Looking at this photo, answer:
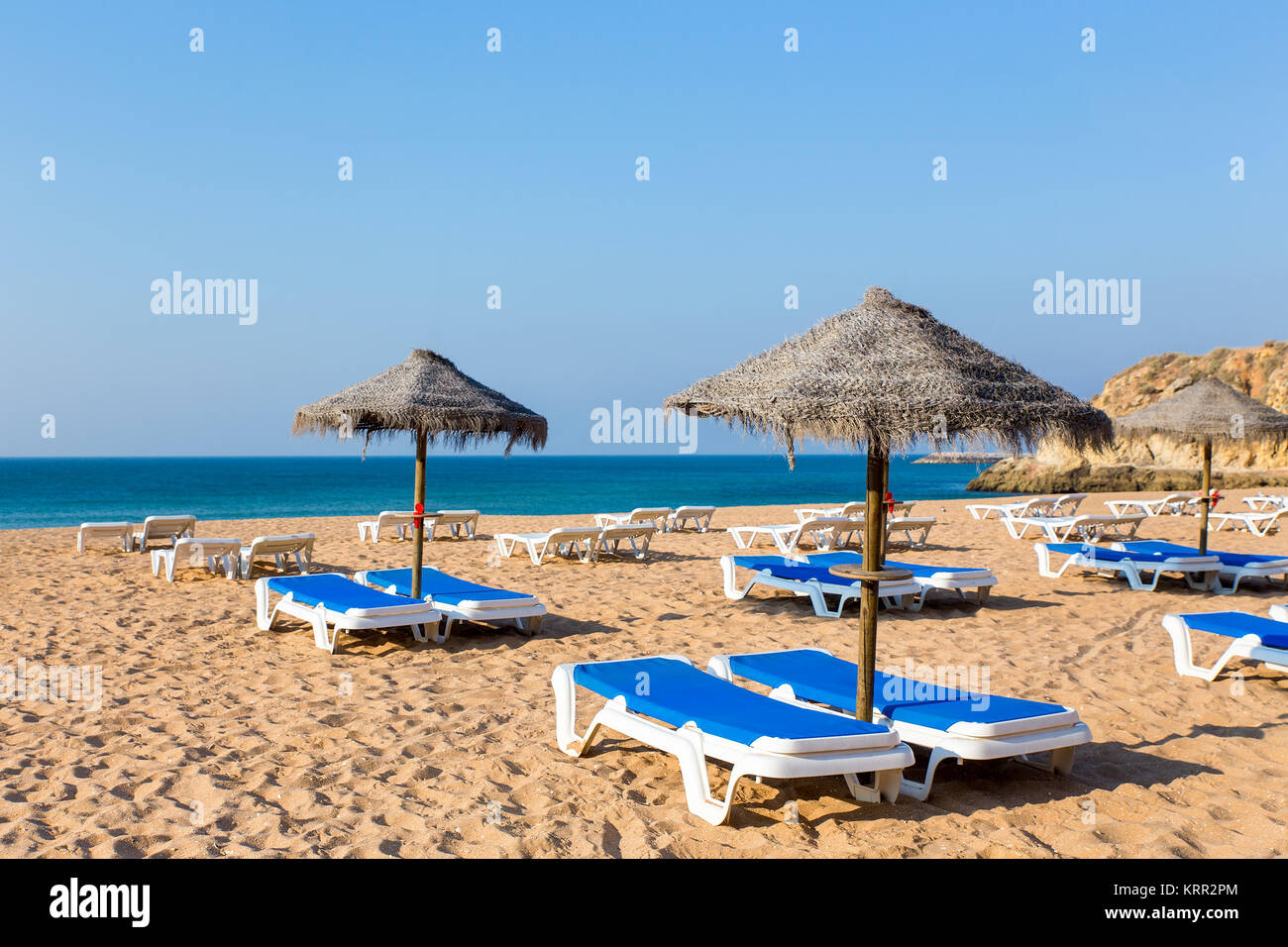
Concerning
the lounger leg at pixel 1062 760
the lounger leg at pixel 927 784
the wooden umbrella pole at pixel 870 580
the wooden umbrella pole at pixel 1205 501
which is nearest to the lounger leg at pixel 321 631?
the wooden umbrella pole at pixel 870 580

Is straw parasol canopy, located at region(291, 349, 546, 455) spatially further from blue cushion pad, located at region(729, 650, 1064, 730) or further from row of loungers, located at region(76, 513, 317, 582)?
blue cushion pad, located at region(729, 650, 1064, 730)

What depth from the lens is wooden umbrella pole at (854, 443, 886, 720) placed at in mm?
4094

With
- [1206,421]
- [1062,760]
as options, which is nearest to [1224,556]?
[1206,421]

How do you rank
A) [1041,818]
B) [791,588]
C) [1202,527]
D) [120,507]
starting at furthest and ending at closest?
[120,507]
[1202,527]
[791,588]
[1041,818]

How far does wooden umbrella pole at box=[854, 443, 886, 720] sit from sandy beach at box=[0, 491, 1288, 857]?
45 cm

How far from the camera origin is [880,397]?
3.83 meters

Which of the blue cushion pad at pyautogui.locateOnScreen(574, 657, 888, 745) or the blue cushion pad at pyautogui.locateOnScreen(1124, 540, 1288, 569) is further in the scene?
the blue cushion pad at pyautogui.locateOnScreen(1124, 540, 1288, 569)

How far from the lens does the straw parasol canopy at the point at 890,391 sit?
3844 mm

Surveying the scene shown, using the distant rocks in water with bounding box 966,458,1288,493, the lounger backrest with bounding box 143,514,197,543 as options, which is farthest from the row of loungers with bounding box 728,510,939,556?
the distant rocks in water with bounding box 966,458,1288,493

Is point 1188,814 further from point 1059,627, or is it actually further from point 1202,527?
point 1202,527

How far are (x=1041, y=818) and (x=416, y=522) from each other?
16.7 feet

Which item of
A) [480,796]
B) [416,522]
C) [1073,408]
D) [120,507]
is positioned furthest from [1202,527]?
[120,507]

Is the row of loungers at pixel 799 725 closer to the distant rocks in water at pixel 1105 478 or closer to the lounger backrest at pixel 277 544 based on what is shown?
the lounger backrest at pixel 277 544

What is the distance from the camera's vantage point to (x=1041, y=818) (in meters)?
3.67
